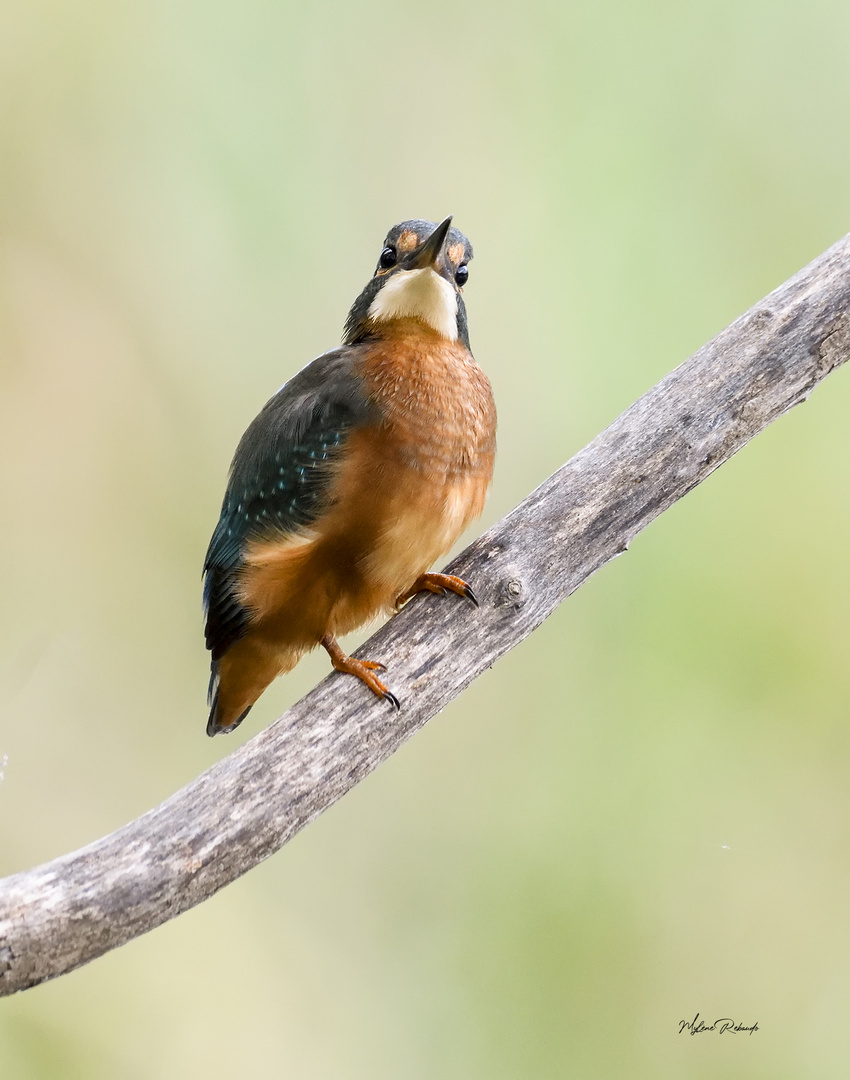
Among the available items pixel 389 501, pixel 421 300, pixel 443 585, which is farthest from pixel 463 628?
pixel 421 300

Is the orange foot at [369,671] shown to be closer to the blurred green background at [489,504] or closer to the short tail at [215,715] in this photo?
the short tail at [215,715]

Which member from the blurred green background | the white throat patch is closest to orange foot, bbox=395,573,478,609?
the white throat patch

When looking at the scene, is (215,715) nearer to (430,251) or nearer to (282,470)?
(282,470)

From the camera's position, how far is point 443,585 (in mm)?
1812

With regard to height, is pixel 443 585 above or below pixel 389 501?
below

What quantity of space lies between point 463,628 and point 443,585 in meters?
0.08

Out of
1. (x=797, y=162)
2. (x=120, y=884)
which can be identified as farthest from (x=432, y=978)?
(x=797, y=162)

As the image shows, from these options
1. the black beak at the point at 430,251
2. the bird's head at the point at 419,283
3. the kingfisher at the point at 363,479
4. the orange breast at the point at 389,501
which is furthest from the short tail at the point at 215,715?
the black beak at the point at 430,251

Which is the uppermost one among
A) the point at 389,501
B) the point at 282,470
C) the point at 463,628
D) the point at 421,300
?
the point at 421,300

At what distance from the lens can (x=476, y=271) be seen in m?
2.82

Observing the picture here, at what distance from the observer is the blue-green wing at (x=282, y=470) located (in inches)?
73.0

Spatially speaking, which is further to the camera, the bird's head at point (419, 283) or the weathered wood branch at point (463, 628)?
the bird's head at point (419, 283)

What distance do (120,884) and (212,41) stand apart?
2.10 m

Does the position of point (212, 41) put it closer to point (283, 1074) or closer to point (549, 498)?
point (549, 498)
